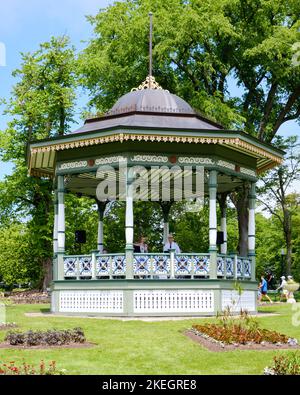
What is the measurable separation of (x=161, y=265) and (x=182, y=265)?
685mm

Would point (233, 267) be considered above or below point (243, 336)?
above

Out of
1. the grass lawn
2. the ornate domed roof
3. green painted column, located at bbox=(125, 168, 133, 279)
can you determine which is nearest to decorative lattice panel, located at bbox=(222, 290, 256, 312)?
green painted column, located at bbox=(125, 168, 133, 279)

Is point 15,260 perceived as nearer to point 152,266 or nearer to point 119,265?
point 119,265

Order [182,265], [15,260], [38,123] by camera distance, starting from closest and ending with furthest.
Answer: [182,265]
[38,123]
[15,260]

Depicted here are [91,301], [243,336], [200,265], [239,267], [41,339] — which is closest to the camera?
[41,339]

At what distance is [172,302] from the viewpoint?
805 inches

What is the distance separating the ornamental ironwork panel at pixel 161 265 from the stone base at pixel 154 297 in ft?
1.25

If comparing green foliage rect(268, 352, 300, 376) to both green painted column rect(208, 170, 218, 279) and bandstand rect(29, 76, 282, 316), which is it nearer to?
bandstand rect(29, 76, 282, 316)

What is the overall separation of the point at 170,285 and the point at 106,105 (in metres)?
18.6

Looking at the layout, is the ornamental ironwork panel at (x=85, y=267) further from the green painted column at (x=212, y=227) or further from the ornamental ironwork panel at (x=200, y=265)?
the green painted column at (x=212, y=227)

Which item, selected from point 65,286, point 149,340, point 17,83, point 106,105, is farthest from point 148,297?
point 17,83

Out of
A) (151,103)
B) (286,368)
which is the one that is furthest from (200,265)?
(286,368)

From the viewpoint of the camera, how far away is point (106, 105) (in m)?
36.9

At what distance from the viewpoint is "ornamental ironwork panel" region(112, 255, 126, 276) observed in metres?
20.8
